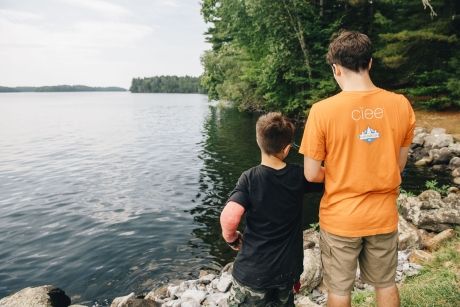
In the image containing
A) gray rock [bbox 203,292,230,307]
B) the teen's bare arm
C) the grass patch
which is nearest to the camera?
the teen's bare arm

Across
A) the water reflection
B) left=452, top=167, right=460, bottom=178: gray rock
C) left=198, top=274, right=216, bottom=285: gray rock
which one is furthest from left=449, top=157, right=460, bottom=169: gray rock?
left=198, top=274, right=216, bottom=285: gray rock

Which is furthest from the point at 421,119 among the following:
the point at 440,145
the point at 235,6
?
the point at 235,6

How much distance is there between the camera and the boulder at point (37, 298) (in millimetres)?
6678

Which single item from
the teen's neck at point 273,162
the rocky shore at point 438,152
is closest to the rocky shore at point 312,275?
the teen's neck at point 273,162

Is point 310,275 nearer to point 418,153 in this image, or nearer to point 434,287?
point 434,287

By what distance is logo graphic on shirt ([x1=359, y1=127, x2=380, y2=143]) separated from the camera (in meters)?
2.89

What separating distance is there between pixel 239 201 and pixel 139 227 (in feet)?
29.8

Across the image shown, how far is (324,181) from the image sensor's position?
10.7 feet

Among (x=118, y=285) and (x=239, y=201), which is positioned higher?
(x=239, y=201)

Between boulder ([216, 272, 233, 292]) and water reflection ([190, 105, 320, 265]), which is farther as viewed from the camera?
water reflection ([190, 105, 320, 265])

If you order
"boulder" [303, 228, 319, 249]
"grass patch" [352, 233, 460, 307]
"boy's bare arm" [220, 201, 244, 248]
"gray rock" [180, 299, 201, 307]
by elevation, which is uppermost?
"boy's bare arm" [220, 201, 244, 248]

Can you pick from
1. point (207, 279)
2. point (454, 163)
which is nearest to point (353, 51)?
point (207, 279)

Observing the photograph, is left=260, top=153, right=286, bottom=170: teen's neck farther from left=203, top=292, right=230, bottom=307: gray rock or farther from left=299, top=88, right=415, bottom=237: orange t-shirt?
left=203, top=292, right=230, bottom=307: gray rock

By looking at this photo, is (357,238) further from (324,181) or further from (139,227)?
(139,227)
